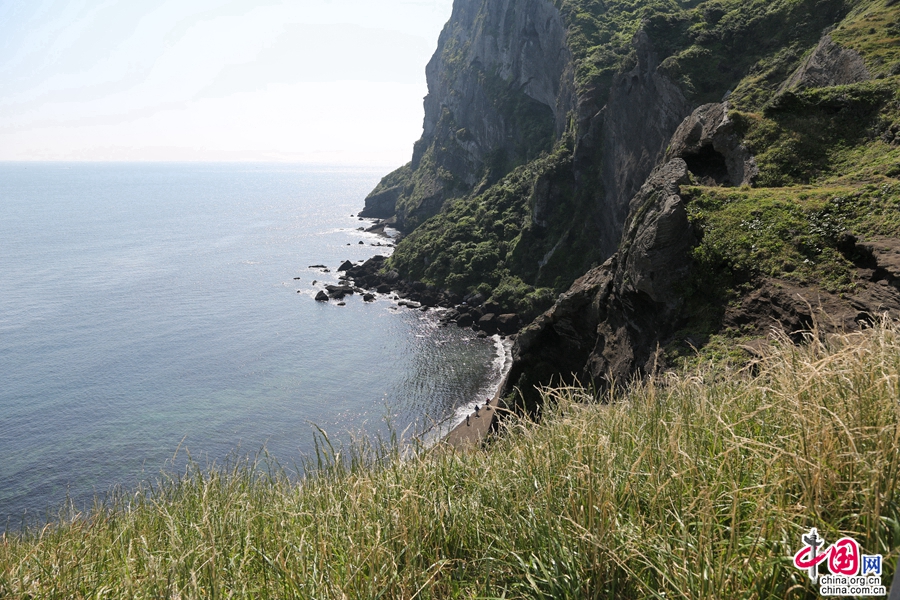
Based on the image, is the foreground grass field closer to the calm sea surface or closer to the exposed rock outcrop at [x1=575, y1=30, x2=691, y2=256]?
the calm sea surface

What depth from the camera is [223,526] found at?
5332 millimetres

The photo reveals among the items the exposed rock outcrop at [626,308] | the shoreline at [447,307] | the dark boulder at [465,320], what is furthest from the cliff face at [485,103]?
the exposed rock outcrop at [626,308]

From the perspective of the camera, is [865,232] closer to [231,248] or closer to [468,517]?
[468,517]

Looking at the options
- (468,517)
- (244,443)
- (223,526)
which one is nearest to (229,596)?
(223,526)

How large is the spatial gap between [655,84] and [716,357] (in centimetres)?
4689

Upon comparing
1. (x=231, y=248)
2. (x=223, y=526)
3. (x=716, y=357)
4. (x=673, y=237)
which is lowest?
(x=231, y=248)

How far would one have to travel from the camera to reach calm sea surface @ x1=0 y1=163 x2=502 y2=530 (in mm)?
39031

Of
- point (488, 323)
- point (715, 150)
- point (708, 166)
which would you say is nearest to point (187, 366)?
point (488, 323)

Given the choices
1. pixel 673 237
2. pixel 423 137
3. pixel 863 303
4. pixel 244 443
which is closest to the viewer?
pixel 863 303

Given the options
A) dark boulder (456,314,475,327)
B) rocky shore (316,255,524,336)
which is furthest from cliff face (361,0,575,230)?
dark boulder (456,314,475,327)

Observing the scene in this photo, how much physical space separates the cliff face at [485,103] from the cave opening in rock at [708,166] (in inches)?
2155

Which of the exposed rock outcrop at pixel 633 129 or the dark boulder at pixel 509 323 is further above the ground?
the exposed rock outcrop at pixel 633 129

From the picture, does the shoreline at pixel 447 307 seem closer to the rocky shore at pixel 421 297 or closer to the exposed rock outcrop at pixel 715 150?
the rocky shore at pixel 421 297

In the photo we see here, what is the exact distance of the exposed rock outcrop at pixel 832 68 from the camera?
29688 millimetres
